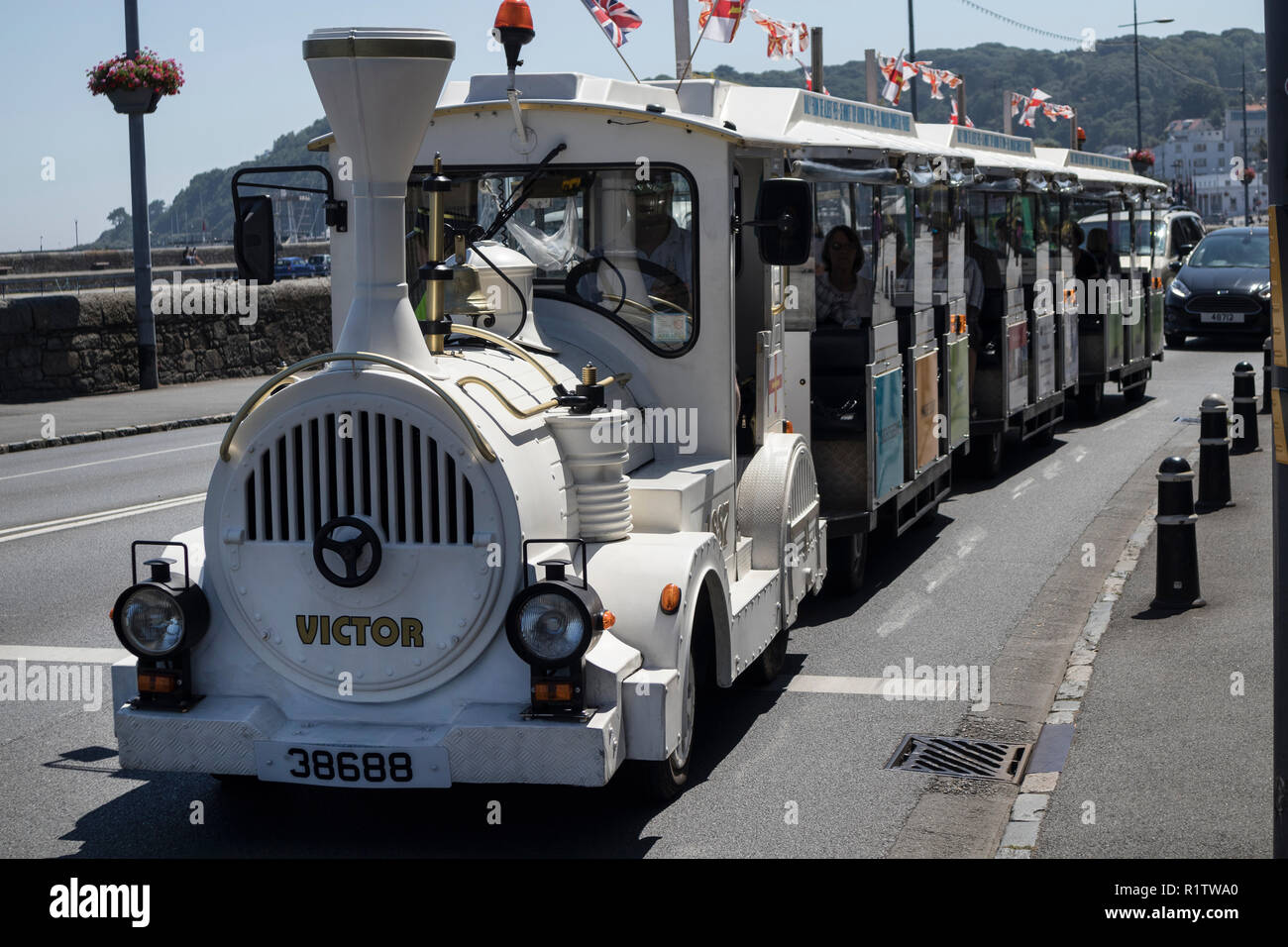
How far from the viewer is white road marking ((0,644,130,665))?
7.98 m

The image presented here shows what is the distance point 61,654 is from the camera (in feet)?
26.6

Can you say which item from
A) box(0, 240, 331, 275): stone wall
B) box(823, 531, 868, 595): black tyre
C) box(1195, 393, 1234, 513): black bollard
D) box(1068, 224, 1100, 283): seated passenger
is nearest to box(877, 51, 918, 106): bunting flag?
box(1068, 224, 1100, 283): seated passenger

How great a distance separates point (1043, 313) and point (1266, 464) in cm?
277

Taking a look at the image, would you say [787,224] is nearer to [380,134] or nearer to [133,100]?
[380,134]

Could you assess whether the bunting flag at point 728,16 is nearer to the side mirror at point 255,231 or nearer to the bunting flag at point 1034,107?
the side mirror at point 255,231

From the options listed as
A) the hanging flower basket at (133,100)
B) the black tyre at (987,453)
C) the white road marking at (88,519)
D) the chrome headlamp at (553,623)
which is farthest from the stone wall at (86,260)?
the chrome headlamp at (553,623)

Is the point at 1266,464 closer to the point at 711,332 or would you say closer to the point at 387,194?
the point at 711,332

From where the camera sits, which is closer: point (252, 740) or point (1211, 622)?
point (252, 740)

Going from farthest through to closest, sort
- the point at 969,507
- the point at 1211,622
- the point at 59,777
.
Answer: the point at 969,507 < the point at 1211,622 < the point at 59,777

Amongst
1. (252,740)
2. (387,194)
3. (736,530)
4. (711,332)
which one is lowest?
(252,740)

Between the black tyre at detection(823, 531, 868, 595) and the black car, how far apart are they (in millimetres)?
17087

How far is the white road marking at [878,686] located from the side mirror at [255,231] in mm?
3132
